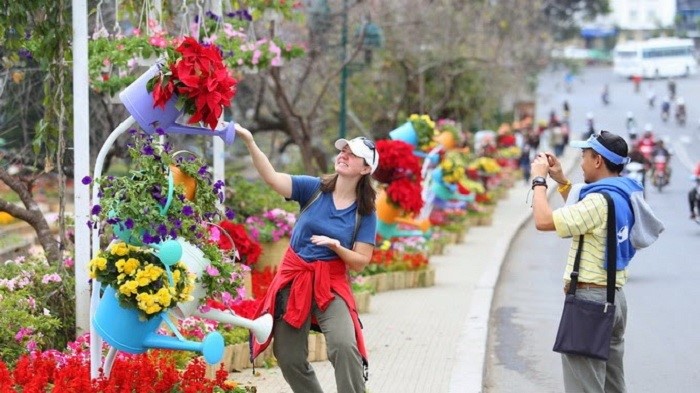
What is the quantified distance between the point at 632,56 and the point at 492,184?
66704mm

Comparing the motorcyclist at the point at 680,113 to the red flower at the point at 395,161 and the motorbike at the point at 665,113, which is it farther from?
the red flower at the point at 395,161

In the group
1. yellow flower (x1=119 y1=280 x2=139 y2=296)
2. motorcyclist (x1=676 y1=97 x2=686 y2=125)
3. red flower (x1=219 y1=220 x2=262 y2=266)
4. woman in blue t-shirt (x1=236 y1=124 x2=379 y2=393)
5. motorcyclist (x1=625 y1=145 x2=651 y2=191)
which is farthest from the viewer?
motorcyclist (x1=676 y1=97 x2=686 y2=125)

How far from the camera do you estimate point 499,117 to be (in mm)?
47594

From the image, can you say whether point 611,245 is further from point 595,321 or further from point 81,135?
point 81,135

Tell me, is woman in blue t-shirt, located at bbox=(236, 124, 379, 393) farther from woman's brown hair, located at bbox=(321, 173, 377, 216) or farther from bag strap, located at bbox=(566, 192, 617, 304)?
bag strap, located at bbox=(566, 192, 617, 304)

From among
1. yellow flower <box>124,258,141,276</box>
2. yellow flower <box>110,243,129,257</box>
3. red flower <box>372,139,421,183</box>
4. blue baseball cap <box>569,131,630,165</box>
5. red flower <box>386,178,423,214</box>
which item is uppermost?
blue baseball cap <box>569,131,630,165</box>

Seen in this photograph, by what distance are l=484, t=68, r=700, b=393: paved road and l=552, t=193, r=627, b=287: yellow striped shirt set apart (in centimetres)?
287

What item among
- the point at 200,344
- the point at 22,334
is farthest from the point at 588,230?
the point at 22,334

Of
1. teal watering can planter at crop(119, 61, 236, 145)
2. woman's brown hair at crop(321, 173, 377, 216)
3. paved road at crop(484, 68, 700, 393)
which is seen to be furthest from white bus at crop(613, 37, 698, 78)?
teal watering can planter at crop(119, 61, 236, 145)

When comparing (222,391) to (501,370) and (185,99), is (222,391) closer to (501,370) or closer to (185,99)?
(185,99)

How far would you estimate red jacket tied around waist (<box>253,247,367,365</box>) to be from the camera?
6.79 meters

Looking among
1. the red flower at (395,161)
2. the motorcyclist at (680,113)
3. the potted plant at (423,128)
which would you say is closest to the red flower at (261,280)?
the red flower at (395,161)

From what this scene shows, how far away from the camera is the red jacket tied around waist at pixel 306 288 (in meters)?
6.79

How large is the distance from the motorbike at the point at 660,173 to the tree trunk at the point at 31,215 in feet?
85.8
